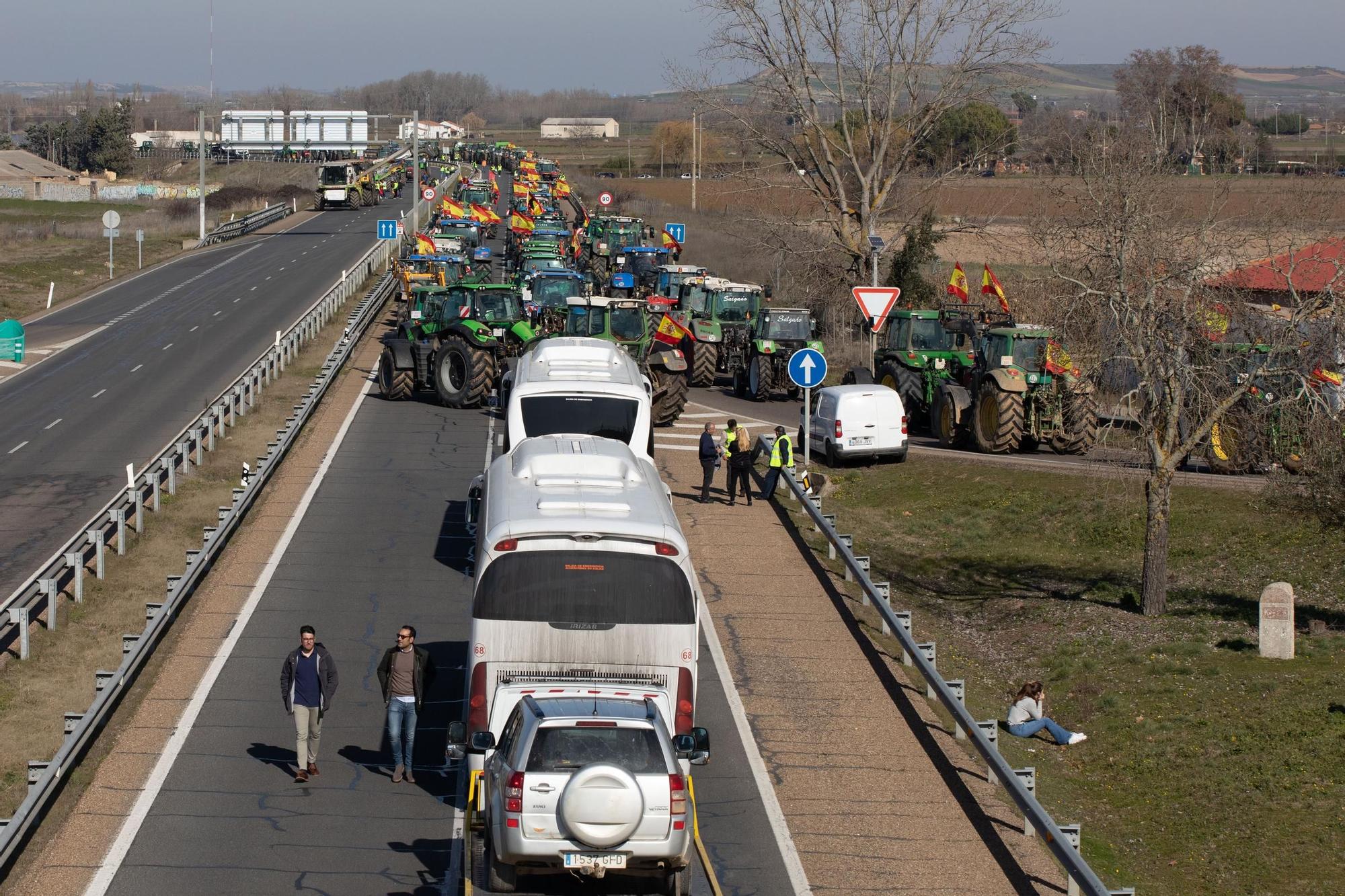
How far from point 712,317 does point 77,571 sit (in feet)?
74.8

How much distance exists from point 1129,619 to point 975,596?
2930mm

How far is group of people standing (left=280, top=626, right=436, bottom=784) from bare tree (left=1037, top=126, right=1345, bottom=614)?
986 cm

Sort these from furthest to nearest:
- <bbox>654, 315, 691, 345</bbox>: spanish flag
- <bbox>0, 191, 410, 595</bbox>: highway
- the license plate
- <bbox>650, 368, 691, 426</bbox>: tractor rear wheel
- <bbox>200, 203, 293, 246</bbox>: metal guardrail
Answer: <bbox>200, 203, 293, 246</bbox>: metal guardrail → <bbox>654, 315, 691, 345</bbox>: spanish flag → <bbox>650, 368, 691, 426</bbox>: tractor rear wheel → <bbox>0, 191, 410, 595</bbox>: highway → the license plate

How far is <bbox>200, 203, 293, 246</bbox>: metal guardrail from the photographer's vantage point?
8044 cm

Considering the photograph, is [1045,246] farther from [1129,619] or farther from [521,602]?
[521,602]

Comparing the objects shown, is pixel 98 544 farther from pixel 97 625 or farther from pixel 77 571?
pixel 97 625

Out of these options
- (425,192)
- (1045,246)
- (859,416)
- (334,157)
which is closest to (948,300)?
(859,416)

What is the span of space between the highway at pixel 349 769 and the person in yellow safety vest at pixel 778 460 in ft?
17.7

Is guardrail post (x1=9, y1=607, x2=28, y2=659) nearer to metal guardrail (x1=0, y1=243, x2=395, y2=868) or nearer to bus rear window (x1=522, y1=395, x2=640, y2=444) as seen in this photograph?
metal guardrail (x1=0, y1=243, x2=395, y2=868)

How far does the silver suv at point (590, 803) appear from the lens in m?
10.3

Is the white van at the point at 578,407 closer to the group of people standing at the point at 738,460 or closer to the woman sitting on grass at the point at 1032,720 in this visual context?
the group of people standing at the point at 738,460

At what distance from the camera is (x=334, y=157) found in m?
154

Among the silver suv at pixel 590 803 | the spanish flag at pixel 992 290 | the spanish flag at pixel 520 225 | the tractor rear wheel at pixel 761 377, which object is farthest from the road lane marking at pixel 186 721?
the spanish flag at pixel 520 225

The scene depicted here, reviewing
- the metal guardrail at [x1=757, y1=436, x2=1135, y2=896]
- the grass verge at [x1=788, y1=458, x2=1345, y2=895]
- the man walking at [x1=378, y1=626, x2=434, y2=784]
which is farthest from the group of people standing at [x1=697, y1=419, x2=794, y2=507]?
the man walking at [x1=378, y1=626, x2=434, y2=784]
